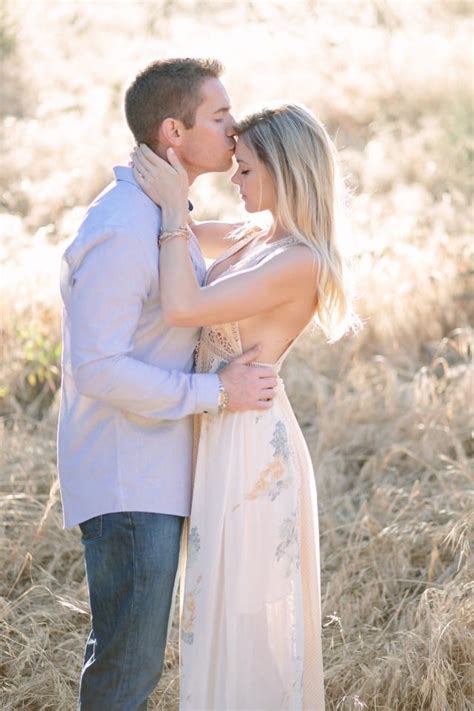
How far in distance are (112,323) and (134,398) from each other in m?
0.19

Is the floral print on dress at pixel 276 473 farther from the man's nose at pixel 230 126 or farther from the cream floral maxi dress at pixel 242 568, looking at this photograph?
the man's nose at pixel 230 126

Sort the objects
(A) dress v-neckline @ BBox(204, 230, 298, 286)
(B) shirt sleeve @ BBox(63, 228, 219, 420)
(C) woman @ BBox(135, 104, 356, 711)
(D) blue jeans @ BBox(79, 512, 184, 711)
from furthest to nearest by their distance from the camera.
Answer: (A) dress v-neckline @ BBox(204, 230, 298, 286) → (C) woman @ BBox(135, 104, 356, 711) → (D) blue jeans @ BBox(79, 512, 184, 711) → (B) shirt sleeve @ BBox(63, 228, 219, 420)

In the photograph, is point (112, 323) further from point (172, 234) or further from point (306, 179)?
point (306, 179)

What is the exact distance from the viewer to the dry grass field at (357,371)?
359 centimetres

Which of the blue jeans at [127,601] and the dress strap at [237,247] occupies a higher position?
the dress strap at [237,247]

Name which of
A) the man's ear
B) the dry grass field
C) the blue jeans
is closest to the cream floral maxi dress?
the blue jeans

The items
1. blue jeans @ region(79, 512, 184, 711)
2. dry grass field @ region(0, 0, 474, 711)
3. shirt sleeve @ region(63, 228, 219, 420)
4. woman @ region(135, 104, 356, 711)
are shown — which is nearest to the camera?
shirt sleeve @ region(63, 228, 219, 420)

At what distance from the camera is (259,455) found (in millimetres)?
2855

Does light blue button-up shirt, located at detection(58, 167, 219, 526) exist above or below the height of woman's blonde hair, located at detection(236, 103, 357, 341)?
below

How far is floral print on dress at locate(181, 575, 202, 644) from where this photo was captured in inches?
111

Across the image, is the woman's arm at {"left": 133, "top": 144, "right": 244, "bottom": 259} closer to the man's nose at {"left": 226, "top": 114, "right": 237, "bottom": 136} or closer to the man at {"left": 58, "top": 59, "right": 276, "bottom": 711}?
the man at {"left": 58, "top": 59, "right": 276, "bottom": 711}

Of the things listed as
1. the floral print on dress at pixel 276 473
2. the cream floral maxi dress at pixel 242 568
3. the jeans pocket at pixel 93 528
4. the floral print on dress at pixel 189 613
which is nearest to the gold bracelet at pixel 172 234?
the cream floral maxi dress at pixel 242 568

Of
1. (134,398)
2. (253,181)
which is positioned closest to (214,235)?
Answer: (253,181)

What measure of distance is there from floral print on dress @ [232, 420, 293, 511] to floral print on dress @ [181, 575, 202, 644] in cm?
27
